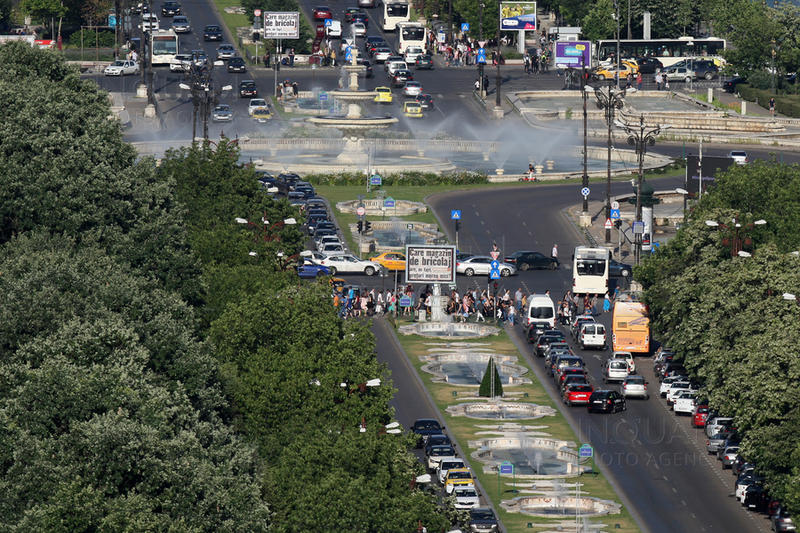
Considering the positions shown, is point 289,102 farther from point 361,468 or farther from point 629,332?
point 361,468

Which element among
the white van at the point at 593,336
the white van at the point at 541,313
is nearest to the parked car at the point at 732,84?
the white van at the point at 541,313

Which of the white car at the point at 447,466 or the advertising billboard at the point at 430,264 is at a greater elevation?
the advertising billboard at the point at 430,264

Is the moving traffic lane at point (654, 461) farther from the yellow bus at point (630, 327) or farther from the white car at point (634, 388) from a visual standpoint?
the yellow bus at point (630, 327)

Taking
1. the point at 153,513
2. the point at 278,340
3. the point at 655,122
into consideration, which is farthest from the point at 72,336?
the point at 655,122

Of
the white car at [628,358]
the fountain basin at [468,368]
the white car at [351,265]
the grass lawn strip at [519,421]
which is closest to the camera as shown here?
the grass lawn strip at [519,421]

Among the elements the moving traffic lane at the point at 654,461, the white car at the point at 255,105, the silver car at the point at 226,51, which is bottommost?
the moving traffic lane at the point at 654,461

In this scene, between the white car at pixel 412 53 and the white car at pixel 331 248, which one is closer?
the white car at pixel 331 248
